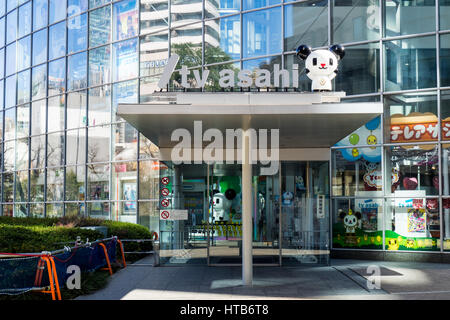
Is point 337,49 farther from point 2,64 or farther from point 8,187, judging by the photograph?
point 2,64

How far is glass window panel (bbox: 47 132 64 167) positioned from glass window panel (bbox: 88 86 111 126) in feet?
8.87

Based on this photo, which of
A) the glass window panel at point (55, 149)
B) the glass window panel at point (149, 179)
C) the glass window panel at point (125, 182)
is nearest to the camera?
the glass window panel at point (149, 179)

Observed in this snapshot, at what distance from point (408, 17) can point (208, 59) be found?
26.0ft

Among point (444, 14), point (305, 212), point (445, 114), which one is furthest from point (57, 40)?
point (445, 114)

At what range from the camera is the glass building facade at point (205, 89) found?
1742 cm

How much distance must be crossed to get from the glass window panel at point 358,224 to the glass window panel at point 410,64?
3949mm

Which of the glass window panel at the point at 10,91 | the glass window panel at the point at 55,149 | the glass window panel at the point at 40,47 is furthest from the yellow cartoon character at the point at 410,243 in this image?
the glass window panel at the point at 10,91

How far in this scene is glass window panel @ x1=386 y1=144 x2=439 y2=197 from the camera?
1714 cm

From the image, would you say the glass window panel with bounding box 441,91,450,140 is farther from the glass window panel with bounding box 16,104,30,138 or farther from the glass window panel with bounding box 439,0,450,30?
the glass window panel with bounding box 16,104,30,138

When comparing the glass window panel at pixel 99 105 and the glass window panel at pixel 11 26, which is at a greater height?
the glass window panel at pixel 11 26

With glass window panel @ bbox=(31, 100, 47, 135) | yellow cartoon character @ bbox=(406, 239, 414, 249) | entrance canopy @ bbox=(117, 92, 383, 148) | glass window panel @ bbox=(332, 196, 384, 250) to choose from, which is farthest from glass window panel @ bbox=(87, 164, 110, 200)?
yellow cartoon character @ bbox=(406, 239, 414, 249)

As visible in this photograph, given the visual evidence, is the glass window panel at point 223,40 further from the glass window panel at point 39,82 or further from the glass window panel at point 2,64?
the glass window panel at point 2,64
